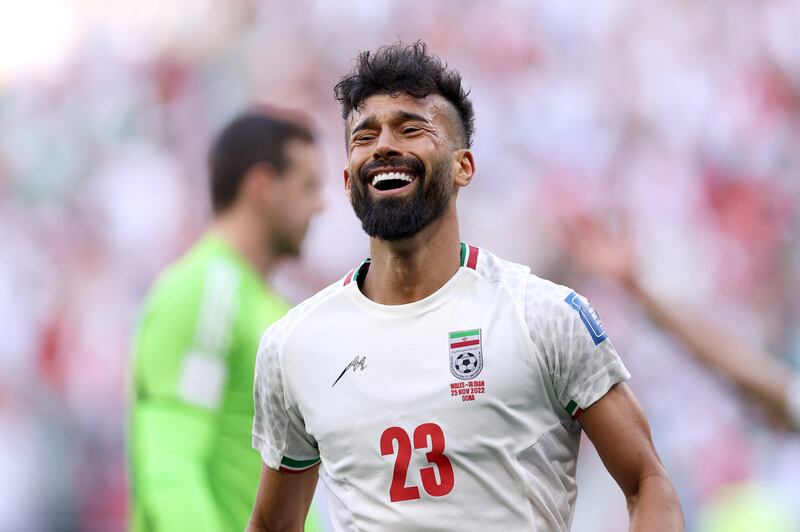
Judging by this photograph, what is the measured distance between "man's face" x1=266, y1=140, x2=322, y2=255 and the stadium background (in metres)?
2.26

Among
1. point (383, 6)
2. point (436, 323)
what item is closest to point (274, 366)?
point (436, 323)

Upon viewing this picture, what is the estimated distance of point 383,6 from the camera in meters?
8.16

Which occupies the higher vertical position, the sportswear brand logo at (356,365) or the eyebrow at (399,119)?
the eyebrow at (399,119)

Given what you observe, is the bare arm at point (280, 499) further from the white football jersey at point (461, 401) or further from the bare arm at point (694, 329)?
the bare arm at point (694, 329)

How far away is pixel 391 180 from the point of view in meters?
2.86

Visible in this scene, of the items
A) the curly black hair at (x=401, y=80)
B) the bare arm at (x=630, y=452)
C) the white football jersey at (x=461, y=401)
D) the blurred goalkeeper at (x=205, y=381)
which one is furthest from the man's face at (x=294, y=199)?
the bare arm at (x=630, y=452)

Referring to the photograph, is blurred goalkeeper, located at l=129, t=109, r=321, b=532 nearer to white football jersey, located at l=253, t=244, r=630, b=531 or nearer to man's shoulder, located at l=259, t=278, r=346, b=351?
man's shoulder, located at l=259, t=278, r=346, b=351

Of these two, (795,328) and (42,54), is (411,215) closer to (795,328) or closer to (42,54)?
(795,328)

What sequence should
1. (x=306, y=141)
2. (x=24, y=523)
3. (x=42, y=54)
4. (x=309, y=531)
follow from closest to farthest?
(x=309, y=531) → (x=306, y=141) → (x=24, y=523) → (x=42, y=54)

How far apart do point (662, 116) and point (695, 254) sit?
0.96 metres

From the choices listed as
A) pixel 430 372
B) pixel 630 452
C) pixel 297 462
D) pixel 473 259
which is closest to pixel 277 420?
pixel 297 462

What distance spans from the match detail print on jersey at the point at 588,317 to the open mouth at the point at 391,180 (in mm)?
484

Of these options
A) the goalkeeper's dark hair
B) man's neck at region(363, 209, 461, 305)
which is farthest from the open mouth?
the goalkeeper's dark hair

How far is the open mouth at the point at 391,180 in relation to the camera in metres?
2.84
